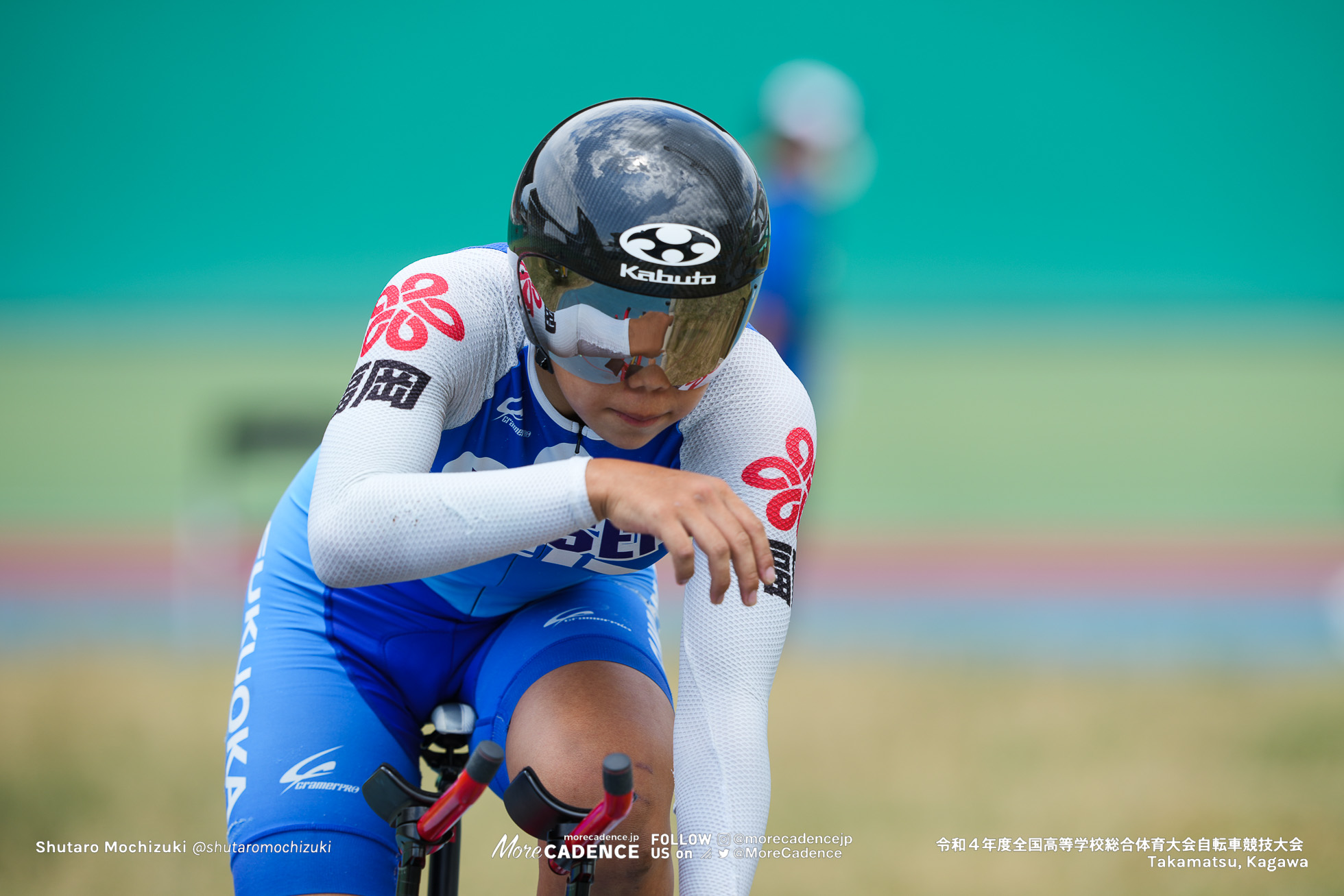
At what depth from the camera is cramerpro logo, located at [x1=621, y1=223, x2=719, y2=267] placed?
206 cm

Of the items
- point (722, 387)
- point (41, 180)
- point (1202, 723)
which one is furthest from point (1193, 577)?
point (41, 180)

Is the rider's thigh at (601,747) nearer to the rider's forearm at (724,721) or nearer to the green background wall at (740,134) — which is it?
the rider's forearm at (724,721)

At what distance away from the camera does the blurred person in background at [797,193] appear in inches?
265

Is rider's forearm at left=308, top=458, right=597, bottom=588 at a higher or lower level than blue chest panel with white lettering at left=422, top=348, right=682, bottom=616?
lower

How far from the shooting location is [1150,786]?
5.32 meters

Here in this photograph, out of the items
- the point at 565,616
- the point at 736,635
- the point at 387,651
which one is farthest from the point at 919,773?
the point at 736,635

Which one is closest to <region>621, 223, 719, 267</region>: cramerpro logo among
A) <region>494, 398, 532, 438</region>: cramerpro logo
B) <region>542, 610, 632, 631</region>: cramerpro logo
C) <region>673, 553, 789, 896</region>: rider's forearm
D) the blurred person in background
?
<region>494, 398, 532, 438</region>: cramerpro logo

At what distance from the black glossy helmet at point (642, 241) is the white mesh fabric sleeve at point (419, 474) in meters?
0.20

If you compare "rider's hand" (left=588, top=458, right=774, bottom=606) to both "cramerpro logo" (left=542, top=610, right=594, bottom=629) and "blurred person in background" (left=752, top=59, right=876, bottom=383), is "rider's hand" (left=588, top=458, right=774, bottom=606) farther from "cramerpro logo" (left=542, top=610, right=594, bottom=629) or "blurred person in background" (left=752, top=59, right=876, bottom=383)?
"blurred person in background" (left=752, top=59, right=876, bottom=383)

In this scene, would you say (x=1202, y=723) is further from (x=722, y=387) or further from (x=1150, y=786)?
(x=722, y=387)

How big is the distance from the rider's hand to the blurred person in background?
481cm

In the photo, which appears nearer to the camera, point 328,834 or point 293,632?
point 328,834

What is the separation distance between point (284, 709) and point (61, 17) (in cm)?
2235

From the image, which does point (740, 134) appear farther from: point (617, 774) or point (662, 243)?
point (617, 774)
